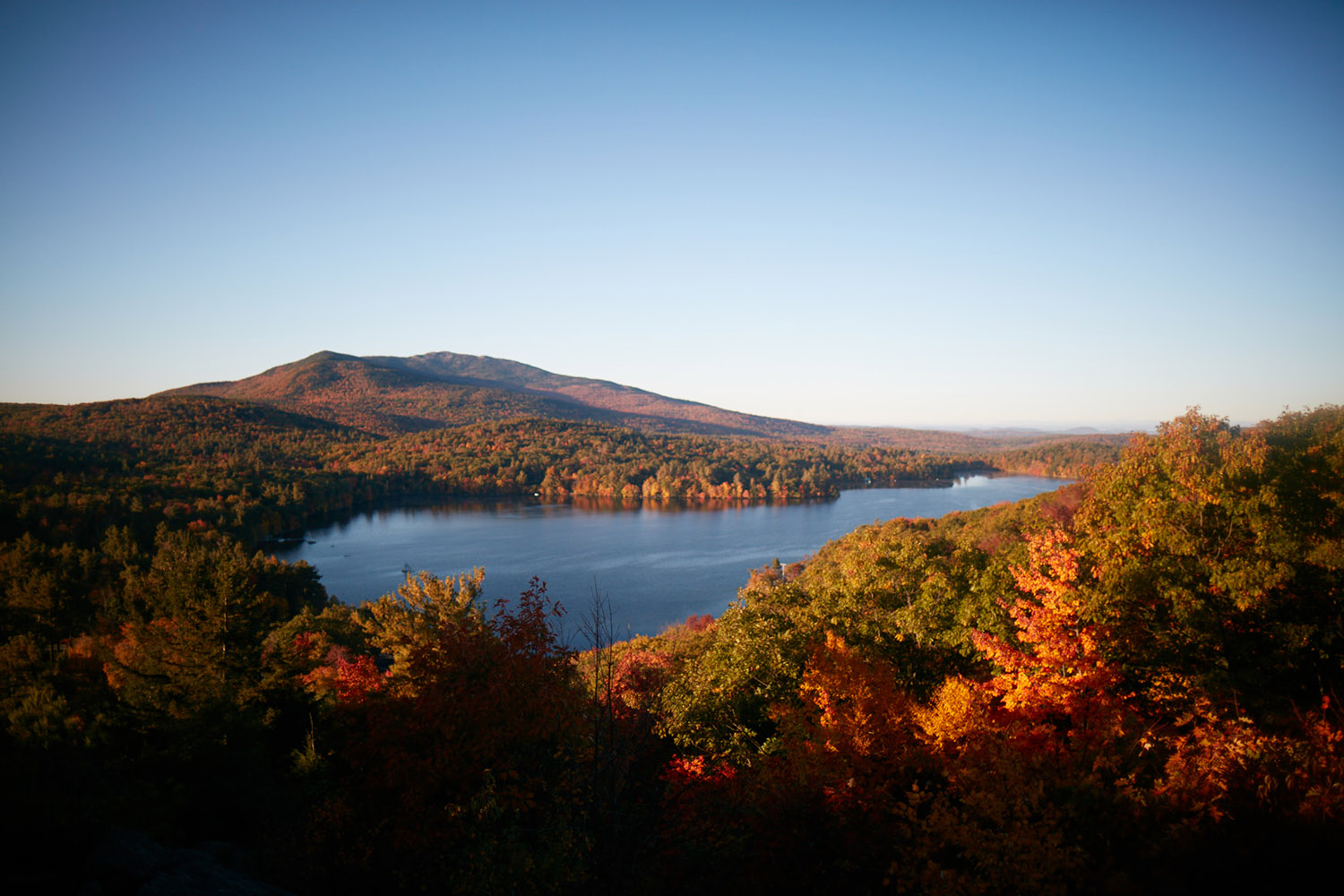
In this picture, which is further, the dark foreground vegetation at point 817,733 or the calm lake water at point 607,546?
the calm lake water at point 607,546

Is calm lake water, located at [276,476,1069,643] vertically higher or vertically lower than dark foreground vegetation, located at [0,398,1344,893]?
lower

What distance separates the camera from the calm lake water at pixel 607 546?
1877 inches

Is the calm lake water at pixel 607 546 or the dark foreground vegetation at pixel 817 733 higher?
the dark foreground vegetation at pixel 817 733

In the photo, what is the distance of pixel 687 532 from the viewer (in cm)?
7788

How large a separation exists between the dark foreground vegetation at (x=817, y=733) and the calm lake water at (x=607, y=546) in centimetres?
1449

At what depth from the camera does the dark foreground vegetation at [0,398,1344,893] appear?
6098mm

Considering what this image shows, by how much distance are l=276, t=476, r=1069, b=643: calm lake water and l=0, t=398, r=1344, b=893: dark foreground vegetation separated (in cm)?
1449

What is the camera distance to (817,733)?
1016 centimetres

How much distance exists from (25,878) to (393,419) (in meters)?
205

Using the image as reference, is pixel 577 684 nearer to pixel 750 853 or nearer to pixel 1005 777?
pixel 750 853

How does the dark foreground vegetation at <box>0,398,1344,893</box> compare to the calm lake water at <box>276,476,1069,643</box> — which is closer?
the dark foreground vegetation at <box>0,398,1344,893</box>

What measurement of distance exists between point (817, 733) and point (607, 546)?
59.2 meters

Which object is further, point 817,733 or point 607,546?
point 607,546

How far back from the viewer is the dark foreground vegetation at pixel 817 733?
6098 mm
